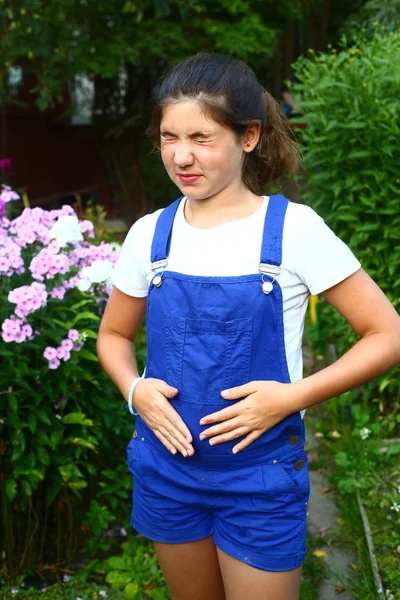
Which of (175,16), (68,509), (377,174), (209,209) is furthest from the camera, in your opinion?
(175,16)

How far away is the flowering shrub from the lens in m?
2.96

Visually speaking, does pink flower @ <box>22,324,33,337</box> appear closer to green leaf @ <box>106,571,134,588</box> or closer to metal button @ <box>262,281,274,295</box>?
green leaf @ <box>106,571,134,588</box>

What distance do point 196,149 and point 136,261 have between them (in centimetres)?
36

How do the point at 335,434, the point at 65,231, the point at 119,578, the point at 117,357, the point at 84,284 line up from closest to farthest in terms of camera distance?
the point at 117,357, the point at 84,284, the point at 65,231, the point at 119,578, the point at 335,434

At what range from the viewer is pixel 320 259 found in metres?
1.82

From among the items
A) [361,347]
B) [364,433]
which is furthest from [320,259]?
[364,433]

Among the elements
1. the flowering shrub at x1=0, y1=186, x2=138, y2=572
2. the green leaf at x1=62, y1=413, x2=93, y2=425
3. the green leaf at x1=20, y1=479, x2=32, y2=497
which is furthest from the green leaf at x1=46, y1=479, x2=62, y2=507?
the green leaf at x1=62, y1=413, x2=93, y2=425

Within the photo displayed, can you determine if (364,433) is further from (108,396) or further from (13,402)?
(13,402)

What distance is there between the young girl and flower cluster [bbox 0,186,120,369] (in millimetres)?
972

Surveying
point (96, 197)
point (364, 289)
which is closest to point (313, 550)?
point (364, 289)

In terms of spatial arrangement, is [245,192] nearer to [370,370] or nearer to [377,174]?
[370,370]

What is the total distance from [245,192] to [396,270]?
241cm

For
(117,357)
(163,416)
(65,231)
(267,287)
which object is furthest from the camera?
(65,231)

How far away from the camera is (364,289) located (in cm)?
184
